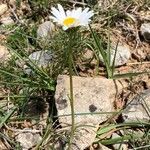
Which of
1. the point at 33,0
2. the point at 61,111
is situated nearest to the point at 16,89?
the point at 61,111

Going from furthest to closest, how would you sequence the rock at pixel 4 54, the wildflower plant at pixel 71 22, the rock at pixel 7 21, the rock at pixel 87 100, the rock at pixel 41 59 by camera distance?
the rock at pixel 7 21 → the rock at pixel 4 54 → the rock at pixel 41 59 → the rock at pixel 87 100 → the wildflower plant at pixel 71 22

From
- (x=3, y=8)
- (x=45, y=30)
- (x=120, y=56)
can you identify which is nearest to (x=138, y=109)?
(x=120, y=56)

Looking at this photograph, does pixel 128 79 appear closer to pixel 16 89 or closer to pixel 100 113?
pixel 100 113

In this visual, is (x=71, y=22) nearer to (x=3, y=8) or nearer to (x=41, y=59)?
(x=41, y=59)

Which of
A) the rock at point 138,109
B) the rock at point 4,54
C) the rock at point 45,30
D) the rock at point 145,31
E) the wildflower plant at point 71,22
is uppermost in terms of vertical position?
the rock at point 45,30

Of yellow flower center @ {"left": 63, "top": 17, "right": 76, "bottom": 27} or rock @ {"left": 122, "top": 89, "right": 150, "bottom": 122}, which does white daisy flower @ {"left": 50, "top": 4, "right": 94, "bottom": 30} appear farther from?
rock @ {"left": 122, "top": 89, "right": 150, "bottom": 122}

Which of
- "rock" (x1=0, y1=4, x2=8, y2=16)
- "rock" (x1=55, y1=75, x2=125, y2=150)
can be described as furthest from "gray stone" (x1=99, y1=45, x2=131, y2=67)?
"rock" (x1=0, y1=4, x2=8, y2=16)

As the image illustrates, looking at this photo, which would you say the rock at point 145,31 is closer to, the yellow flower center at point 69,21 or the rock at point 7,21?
the rock at point 7,21

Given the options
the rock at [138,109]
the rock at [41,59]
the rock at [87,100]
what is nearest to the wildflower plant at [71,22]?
the rock at [87,100]
